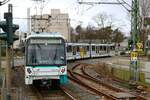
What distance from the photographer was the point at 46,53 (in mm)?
Answer: 23281

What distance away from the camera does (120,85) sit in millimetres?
26938

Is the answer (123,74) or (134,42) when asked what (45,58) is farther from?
(123,74)

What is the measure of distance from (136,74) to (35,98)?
322 inches

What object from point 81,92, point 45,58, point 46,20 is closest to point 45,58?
point 45,58

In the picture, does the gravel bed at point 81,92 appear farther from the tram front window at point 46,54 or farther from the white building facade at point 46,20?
the white building facade at point 46,20

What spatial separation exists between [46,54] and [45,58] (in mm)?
236

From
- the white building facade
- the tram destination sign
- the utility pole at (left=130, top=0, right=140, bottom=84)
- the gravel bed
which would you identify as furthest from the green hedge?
the tram destination sign

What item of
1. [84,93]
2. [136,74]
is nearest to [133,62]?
[136,74]

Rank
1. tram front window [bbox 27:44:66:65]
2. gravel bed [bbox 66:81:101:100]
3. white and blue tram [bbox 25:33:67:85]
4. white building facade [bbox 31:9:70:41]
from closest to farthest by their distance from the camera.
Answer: gravel bed [bbox 66:81:101:100] → white and blue tram [bbox 25:33:67:85] → tram front window [bbox 27:44:66:65] → white building facade [bbox 31:9:70:41]

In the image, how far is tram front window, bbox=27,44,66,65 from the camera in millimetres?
22984

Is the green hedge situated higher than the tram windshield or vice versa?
the tram windshield

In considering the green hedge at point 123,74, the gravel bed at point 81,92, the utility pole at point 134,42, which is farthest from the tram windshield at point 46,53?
the green hedge at point 123,74

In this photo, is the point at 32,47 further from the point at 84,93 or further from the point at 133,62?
the point at 133,62

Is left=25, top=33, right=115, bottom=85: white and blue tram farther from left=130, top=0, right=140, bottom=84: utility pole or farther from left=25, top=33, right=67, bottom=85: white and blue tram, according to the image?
left=130, top=0, right=140, bottom=84: utility pole
